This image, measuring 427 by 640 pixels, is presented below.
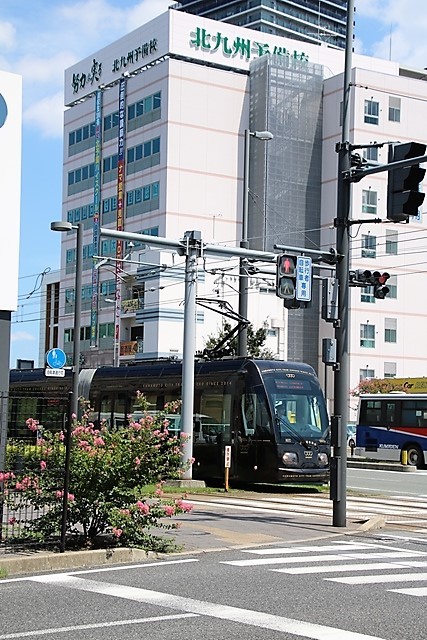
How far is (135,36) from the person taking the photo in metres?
83.1

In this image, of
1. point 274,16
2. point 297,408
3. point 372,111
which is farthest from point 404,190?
point 274,16

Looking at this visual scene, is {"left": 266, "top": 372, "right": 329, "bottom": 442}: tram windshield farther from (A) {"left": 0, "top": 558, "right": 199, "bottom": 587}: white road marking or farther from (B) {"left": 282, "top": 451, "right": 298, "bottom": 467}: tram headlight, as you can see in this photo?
(A) {"left": 0, "top": 558, "right": 199, "bottom": 587}: white road marking

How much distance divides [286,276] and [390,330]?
61407mm

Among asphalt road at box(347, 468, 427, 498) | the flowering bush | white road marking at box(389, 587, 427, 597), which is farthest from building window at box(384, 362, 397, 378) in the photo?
white road marking at box(389, 587, 427, 597)

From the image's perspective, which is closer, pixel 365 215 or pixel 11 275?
pixel 11 275

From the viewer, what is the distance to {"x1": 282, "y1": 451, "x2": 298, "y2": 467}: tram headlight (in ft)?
83.1

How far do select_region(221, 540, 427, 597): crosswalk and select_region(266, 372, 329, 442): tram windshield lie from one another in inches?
421

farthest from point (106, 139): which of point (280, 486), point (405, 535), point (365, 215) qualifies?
point (405, 535)

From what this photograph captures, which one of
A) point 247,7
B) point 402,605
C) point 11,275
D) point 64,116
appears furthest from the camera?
point 247,7

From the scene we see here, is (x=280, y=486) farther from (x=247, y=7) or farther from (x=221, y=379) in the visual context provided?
(x=247, y=7)

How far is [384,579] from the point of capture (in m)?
11.3

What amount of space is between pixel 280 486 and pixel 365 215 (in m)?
50.7

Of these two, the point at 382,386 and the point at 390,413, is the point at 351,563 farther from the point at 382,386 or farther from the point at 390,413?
the point at 382,386

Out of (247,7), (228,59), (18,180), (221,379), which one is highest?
(247,7)
